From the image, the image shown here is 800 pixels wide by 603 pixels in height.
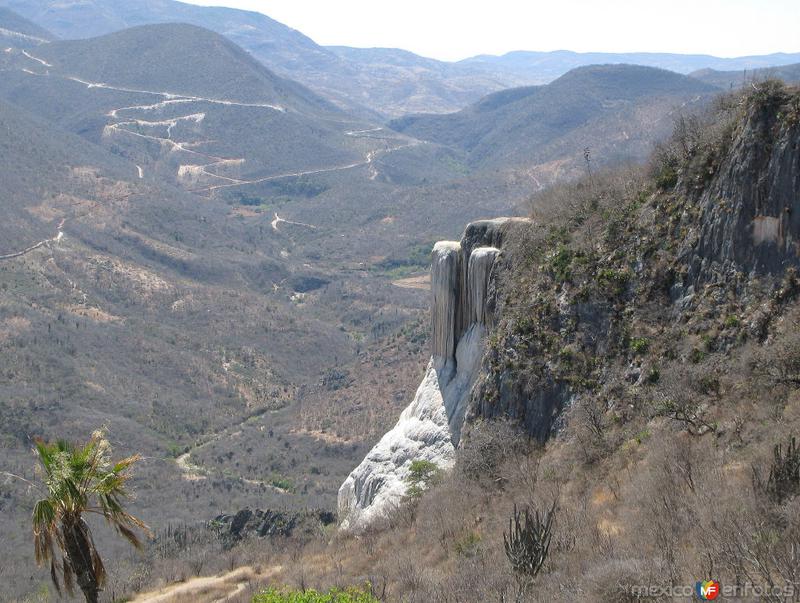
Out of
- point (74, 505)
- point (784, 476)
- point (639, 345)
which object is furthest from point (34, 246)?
point (784, 476)

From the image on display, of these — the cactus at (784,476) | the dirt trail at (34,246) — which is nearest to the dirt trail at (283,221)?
the dirt trail at (34,246)

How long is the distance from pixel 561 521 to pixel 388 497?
29.5 ft

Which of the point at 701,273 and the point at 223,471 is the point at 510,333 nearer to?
the point at 701,273

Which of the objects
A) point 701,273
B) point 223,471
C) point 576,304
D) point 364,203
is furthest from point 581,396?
point 364,203

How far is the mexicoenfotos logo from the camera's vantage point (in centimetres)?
820

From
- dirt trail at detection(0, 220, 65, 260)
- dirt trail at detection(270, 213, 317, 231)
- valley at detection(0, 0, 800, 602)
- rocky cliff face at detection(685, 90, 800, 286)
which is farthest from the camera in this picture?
dirt trail at detection(270, 213, 317, 231)

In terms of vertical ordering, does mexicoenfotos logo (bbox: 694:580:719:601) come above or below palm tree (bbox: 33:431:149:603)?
above

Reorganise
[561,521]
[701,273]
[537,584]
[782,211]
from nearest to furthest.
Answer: [537,584] → [561,521] → [782,211] → [701,273]

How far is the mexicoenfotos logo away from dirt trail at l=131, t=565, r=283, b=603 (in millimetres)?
11717

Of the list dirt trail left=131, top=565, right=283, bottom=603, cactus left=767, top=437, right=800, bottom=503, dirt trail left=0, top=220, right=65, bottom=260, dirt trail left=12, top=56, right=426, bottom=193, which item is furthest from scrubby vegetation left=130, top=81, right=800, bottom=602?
dirt trail left=12, top=56, right=426, bottom=193

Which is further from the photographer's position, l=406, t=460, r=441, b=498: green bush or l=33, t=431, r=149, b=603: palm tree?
l=406, t=460, r=441, b=498: green bush

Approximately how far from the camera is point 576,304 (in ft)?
59.6

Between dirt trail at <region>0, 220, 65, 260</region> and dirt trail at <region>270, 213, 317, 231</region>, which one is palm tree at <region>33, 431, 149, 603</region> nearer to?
dirt trail at <region>0, 220, 65, 260</region>

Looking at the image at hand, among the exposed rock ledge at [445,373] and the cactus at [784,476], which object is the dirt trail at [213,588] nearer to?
the exposed rock ledge at [445,373]
